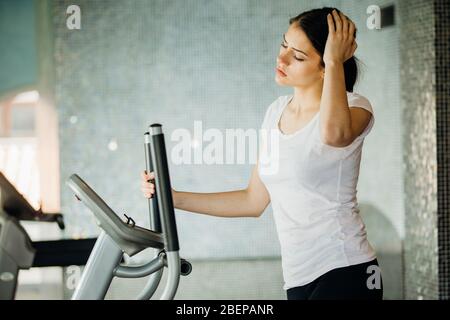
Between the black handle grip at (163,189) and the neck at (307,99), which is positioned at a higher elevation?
the neck at (307,99)

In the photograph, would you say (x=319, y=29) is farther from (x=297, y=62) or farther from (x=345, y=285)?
(x=345, y=285)

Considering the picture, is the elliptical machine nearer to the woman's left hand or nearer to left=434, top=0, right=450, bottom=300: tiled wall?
the woman's left hand

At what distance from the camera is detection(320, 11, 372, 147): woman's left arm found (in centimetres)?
310

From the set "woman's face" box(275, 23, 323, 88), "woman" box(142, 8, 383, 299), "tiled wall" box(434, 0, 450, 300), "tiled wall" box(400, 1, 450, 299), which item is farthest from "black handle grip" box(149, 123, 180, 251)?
"tiled wall" box(434, 0, 450, 300)

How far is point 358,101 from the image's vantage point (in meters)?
3.23

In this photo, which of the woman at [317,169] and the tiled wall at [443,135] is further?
the tiled wall at [443,135]

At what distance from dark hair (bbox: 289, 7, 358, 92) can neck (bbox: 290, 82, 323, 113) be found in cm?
14

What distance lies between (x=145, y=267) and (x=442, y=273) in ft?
6.53

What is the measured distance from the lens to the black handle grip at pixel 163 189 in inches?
86.4

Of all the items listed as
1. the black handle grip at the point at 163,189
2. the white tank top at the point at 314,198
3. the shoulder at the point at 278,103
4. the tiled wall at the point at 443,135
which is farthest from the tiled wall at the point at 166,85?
the black handle grip at the point at 163,189

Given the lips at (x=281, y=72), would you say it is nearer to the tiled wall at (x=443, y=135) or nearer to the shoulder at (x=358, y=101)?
the shoulder at (x=358, y=101)

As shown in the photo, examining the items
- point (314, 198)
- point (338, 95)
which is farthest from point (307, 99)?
point (314, 198)

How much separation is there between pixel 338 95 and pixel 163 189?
116cm

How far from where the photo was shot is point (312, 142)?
313 centimetres
